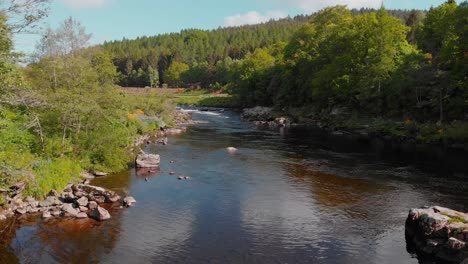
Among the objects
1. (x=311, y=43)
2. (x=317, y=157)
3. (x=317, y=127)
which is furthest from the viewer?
(x=311, y=43)

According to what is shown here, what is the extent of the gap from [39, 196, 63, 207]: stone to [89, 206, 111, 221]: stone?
9.76 ft

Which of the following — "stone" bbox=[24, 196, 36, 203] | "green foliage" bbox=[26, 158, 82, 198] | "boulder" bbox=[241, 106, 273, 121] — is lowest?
"stone" bbox=[24, 196, 36, 203]

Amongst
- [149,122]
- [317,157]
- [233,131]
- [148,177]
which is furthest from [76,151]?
[233,131]

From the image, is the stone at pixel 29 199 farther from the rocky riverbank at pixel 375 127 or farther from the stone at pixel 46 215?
the rocky riverbank at pixel 375 127

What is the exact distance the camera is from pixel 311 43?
288 feet

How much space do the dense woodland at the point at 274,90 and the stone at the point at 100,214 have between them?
3.76 m

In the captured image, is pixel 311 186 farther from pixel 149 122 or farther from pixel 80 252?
pixel 149 122

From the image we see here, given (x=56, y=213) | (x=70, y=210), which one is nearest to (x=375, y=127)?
(x=70, y=210)

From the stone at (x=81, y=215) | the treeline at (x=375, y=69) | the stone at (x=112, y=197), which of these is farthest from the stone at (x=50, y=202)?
the treeline at (x=375, y=69)

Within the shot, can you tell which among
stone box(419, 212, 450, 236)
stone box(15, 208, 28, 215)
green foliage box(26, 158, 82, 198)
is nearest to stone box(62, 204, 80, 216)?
stone box(15, 208, 28, 215)

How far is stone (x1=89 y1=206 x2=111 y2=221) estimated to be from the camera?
23.9 metres

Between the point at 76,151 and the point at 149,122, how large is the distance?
87.4ft

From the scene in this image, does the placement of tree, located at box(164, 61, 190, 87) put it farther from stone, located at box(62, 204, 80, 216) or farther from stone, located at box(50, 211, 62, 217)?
stone, located at box(50, 211, 62, 217)

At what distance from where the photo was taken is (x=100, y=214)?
78.8ft
